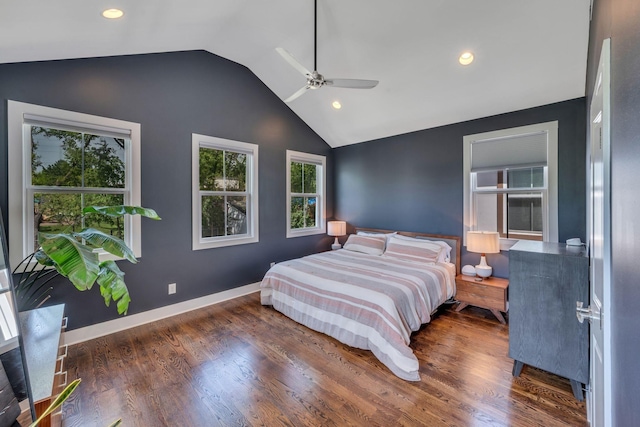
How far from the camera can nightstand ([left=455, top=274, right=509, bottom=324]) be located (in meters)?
3.20

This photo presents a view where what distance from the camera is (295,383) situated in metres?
2.18

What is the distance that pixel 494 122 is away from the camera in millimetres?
3652

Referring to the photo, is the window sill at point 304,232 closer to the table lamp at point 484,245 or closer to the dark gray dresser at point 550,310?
the table lamp at point 484,245

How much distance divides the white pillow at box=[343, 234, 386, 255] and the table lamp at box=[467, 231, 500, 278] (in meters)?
1.27

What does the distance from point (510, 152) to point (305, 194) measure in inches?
129

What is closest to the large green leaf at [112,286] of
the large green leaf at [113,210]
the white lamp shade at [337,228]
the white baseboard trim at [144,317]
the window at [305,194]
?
the large green leaf at [113,210]

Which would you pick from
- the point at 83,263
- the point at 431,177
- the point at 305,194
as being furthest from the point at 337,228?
the point at 83,263

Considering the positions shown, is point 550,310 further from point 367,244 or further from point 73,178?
point 73,178

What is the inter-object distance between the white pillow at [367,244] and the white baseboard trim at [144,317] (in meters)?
1.82

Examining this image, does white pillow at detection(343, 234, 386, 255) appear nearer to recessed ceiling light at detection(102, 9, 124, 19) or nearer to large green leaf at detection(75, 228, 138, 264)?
large green leaf at detection(75, 228, 138, 264)

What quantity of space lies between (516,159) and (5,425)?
474 cm

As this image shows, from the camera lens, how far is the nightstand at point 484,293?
320cm

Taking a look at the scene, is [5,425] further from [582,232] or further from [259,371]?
[582,232]

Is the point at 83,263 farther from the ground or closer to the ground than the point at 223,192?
closer to the ground
